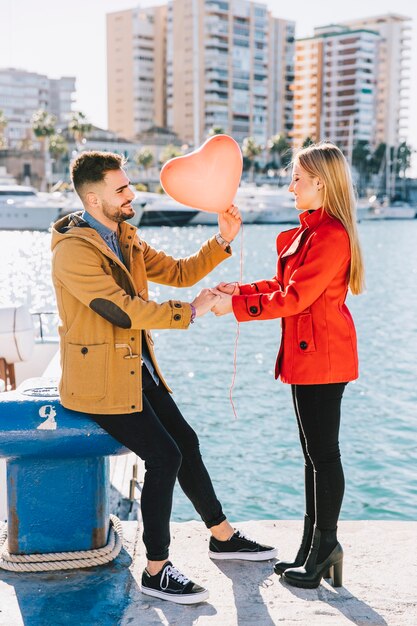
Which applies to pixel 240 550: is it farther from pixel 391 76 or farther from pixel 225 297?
pixel 391 76

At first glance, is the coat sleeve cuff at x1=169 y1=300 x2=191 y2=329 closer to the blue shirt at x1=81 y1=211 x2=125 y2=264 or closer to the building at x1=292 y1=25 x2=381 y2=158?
the blue shirt at x1=81 y1=211 x2=125 y2=264

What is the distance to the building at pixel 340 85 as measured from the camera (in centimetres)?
12300

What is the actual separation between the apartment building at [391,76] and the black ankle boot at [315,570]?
127668 millimetres

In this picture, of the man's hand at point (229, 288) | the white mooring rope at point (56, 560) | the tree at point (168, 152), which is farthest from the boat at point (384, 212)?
the white mooring rope at point (56, 560)

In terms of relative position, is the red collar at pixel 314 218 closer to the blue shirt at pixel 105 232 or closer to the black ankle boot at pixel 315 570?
the blue shirt at pixel 105 232

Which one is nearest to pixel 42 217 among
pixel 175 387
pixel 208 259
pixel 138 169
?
pixel 138 169

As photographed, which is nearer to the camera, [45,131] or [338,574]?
[338,574]

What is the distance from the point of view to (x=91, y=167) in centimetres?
293

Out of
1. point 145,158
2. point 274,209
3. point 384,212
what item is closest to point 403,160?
point 384,212

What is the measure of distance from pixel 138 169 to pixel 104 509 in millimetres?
93321

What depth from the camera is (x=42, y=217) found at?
190ft

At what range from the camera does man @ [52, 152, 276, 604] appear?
2852mm

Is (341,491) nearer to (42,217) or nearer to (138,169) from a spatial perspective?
(42,217)

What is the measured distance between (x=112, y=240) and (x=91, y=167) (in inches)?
11.6
